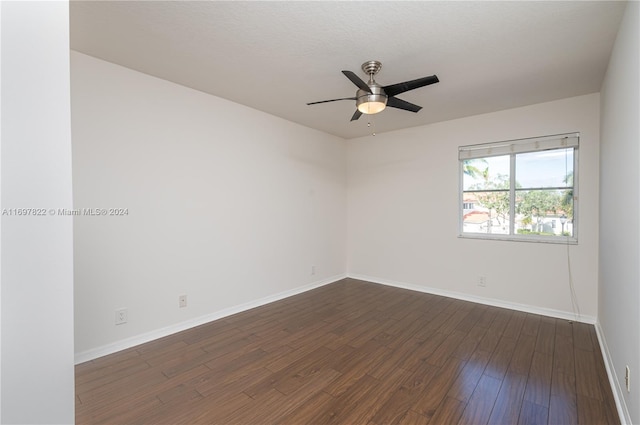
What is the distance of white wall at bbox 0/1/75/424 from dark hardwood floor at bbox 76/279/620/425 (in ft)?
4.01

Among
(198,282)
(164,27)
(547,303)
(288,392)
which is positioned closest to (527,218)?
(547,303)

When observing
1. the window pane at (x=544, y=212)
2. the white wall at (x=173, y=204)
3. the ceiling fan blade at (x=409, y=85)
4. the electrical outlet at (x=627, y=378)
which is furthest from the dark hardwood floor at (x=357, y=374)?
the ceiling fan blade at (x=409, y=85)

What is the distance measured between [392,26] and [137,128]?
2.46 metres

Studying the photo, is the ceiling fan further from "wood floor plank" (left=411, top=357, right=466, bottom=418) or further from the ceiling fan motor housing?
"wood floor plank" (left=411, top=357, right=466, bottom=418)

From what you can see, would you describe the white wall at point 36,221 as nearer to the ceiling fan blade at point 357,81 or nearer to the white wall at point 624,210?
the ceiling fan blade at point 357,81

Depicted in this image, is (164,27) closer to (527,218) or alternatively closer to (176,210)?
(176,210)

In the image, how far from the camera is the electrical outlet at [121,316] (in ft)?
8.75

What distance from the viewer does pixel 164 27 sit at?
209 cm

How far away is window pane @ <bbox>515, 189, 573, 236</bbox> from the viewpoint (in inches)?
138

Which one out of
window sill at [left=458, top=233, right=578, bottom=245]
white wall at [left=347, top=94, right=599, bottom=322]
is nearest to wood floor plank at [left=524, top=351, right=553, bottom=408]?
white wall at [left=347, top=94, right=599, bottom=322]

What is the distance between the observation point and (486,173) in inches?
161

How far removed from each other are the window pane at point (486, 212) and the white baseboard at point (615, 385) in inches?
62.3

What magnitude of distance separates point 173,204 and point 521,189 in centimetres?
430

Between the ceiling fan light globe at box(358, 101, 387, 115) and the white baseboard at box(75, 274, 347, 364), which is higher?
the ceiling fan light globe at box(358, 101, 387, 115)
